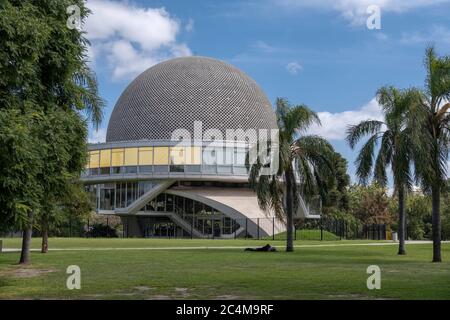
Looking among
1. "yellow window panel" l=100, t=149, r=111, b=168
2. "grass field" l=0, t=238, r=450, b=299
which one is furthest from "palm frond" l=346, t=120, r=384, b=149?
"yellow window panel" l=100, t=149, r=111, b=168

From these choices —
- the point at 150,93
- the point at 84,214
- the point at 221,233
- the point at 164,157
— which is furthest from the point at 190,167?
the point at 84,214

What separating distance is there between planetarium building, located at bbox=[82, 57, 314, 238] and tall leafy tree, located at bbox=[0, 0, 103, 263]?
3863 cm

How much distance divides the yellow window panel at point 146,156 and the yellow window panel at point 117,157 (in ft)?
7.22

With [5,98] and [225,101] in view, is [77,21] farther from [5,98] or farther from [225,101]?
[225,101]

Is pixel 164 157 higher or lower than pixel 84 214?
higher

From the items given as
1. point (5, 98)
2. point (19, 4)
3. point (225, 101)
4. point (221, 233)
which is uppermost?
point (225, 101)

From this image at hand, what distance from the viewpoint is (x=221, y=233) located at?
186 feet

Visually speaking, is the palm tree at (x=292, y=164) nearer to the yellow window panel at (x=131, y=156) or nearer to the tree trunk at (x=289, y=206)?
the tree trunk at (x=289, y=206)

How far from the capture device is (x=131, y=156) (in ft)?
192

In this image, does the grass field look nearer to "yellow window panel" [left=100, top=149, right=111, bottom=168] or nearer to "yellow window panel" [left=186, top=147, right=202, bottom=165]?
"yellow window panel" [left=186, top=147, right=202, bottom=165]

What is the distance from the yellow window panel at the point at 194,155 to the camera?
57281 mm

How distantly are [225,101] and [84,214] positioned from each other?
40268 millimetres

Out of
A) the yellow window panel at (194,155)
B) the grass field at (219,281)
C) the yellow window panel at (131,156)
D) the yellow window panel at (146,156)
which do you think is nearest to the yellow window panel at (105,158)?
the yellow window panel at (131,156)

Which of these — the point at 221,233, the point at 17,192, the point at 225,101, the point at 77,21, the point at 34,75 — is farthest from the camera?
the point at 225,101
